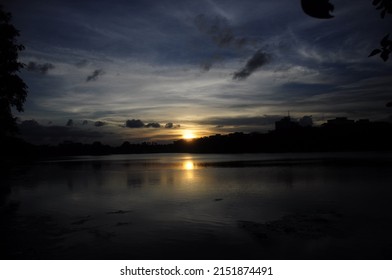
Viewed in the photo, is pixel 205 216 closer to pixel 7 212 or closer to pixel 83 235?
pixel 83 235

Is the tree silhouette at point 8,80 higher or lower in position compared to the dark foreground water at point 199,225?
higher

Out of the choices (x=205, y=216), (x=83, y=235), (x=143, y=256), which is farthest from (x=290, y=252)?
(x=83, y=235)

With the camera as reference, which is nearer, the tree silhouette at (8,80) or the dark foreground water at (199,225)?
the dark foreground water at (199,225)

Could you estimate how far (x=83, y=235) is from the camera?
12250mm

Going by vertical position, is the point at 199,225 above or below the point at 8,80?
below

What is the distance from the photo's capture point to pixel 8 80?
88.2ft

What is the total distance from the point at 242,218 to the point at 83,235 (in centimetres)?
754

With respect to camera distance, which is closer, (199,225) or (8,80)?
(199,225)

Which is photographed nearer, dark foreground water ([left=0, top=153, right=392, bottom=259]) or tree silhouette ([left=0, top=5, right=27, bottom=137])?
dark foreground water ([left=0, top=153, right=392, bottom=259])

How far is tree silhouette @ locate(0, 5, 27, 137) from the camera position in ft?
85.7

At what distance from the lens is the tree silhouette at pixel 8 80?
26.1m

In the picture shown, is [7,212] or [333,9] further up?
[333,9]

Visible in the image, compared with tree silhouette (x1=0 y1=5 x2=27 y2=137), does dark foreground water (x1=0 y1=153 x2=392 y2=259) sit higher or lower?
lower
